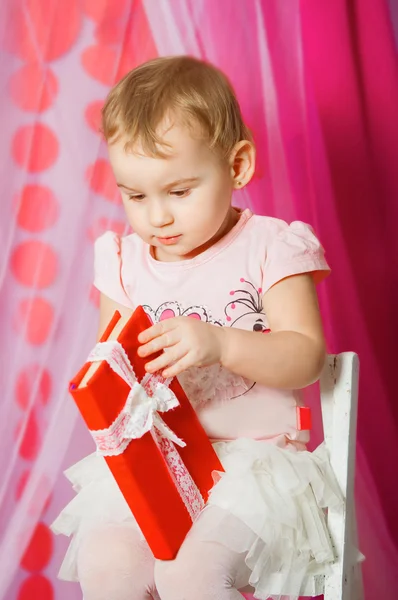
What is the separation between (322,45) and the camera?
4.66 feet

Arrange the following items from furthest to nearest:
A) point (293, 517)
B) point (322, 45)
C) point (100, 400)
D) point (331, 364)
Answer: point (322, 45)
point (331, 364)
point (293, 517)
point (100, 400)

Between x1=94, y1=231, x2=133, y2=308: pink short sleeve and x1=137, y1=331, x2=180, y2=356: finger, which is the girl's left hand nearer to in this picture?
x1=137, y1=331, x2=180, y2=356: finger

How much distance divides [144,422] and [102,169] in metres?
0.62

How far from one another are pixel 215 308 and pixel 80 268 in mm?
376

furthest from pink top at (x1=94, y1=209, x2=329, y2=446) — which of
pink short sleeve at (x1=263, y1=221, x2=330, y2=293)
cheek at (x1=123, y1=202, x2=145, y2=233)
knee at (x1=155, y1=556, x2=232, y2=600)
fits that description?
knee at (x1=155, y1=556, x2=232, y2=600)

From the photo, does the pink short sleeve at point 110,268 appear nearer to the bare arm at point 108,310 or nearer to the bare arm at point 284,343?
the bare arm at point 108,310

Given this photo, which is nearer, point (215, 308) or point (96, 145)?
point (215, 308)

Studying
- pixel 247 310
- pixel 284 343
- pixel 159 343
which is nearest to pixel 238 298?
pixel 247 310

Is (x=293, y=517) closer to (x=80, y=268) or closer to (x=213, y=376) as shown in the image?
(x=213, y=376)

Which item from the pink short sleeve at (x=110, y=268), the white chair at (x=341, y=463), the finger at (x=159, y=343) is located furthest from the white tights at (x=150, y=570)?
the pink short sleeve at (x=110, y=268)

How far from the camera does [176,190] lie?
1.07 meters

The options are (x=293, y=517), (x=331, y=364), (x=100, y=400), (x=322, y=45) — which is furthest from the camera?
(x=322, y=45)

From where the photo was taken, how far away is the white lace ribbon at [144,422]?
91cm

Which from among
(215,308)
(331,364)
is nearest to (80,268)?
(215,308)
